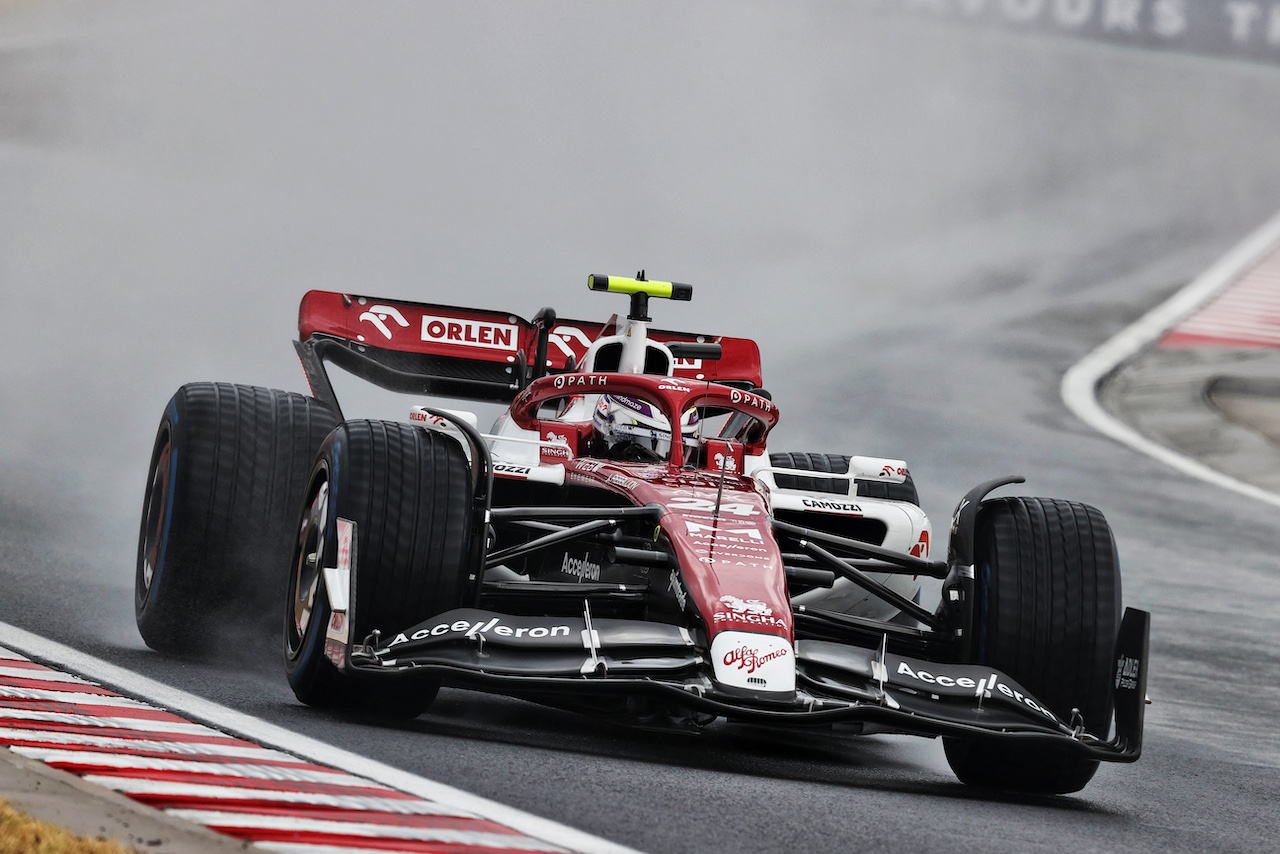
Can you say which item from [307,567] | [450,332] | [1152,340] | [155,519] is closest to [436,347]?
[450,332]

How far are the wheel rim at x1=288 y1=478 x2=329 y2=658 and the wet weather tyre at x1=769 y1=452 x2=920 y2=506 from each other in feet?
6.97

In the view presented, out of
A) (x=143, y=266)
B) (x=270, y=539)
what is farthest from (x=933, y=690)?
(x=143, y=266)

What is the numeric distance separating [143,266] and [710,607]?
15942 millimetres

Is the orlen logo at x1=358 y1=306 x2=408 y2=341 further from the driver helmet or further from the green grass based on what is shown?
the green grass

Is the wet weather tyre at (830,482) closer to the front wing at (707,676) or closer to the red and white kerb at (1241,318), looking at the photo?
the front wing at (707,676)

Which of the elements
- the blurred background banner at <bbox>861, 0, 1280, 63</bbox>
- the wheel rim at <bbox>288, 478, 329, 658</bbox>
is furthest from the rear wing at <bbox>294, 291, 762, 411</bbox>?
the blurred background banner at <bbox>861, 0, 1280, 63</bbox>

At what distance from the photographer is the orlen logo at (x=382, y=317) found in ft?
30.5

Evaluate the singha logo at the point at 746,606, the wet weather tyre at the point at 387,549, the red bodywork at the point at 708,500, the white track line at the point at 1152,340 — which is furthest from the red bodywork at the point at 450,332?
the white track line at the point at 1152,340

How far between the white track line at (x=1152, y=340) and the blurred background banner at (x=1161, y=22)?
7140 mm

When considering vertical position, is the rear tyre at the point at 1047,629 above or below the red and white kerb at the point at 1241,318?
below

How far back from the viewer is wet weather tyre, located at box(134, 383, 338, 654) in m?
6.93

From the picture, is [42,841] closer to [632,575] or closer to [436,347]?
[632,575]

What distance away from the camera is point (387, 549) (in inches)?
224

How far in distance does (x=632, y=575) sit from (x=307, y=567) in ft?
4.18
